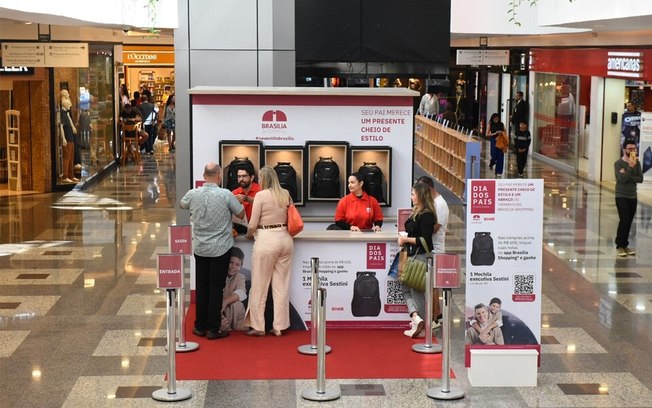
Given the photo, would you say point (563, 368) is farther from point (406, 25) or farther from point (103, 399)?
point (406, 25)

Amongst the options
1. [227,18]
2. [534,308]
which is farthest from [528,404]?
[227,18]

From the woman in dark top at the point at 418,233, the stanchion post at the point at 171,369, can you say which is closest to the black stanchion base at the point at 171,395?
the stanchion post at the point at 171,369

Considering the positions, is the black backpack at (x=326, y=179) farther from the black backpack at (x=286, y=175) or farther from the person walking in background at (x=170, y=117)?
the person walking in background at (x=170, y=117)

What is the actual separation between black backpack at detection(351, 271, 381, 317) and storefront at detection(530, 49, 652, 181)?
10.4 m

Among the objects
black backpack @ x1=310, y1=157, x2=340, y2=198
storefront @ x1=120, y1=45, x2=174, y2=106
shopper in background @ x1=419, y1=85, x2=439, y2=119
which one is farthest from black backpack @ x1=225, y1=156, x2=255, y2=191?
storefront @ x1=120, y1=45, x2=174, y2=106

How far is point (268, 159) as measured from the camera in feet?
36.0

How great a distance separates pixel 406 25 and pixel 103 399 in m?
7.85

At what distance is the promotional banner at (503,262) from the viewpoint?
27.7 feet

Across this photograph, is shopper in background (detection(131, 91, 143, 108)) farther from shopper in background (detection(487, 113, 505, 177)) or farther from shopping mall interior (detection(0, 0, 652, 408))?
shopper in background (detection(487, 113, 505, 177))

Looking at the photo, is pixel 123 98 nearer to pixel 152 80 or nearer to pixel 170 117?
pixel 170 117

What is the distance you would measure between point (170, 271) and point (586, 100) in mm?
17451

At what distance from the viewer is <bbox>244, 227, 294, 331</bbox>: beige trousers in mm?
9836

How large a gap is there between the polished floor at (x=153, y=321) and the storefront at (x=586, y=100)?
3.33m

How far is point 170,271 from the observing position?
325 inches
